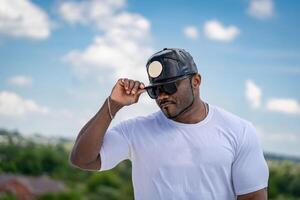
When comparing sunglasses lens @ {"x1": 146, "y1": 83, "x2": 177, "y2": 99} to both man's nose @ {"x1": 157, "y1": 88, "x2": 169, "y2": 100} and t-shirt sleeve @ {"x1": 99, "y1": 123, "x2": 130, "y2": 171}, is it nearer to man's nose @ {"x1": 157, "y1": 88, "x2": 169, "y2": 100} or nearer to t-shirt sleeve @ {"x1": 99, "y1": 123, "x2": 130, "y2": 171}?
man's nose @ {"x1": 157, "y1": 88, "x2": 169, "y2": 100}

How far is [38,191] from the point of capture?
34.1 metres

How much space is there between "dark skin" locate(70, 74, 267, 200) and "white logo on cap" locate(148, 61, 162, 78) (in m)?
0.04

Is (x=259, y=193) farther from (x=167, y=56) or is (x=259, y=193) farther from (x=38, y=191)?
(x=38, y=191)

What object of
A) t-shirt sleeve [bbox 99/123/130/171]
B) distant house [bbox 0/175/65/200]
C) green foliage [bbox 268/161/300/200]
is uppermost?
t-shirt sleeve [bbox 99/123/130/171]

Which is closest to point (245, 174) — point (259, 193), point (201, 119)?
point (259, 193)

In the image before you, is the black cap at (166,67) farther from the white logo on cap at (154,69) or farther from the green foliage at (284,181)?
the green foliage at (284,181)

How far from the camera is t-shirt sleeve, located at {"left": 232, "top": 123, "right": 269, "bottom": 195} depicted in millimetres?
1718

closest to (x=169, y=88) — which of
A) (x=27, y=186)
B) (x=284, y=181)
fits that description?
(x=284, y=181)

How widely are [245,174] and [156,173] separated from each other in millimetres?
241

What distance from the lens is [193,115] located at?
1743mm

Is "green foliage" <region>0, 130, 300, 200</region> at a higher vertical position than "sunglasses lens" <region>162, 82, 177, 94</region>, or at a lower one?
lower

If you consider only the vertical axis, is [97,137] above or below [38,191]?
above

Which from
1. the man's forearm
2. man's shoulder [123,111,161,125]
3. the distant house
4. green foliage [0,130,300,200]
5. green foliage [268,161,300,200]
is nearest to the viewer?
the man's forearm

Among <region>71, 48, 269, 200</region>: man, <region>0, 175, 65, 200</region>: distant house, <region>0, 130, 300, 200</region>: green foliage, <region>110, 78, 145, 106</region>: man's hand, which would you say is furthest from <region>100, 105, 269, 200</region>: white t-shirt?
<region>0, 175, 65, 200</region>: distant house
